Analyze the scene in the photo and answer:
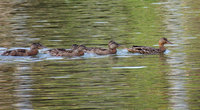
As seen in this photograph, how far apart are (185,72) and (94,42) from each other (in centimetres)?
619

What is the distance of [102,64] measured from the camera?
16.9 metres

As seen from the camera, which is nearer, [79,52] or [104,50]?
[79,52]

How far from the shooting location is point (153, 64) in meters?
16.8

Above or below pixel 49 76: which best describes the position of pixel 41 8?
below

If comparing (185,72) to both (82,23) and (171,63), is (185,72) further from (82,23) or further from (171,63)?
(82,23)

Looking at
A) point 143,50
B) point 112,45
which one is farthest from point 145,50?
point 112,45

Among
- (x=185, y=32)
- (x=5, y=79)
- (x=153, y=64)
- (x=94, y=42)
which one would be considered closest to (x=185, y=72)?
(x=153, y=64)

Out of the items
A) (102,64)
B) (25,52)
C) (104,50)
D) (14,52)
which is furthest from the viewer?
(104,50)

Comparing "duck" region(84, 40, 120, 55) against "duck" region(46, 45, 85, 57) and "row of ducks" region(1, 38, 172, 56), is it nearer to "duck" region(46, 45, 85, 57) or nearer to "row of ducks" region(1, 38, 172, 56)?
Result: "row of ducks" region(1, 38, 172, 56)

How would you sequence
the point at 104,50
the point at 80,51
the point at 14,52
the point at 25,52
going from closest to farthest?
the point at 14,52, the point at 80,51, the point at 25,52, the point at 104,50

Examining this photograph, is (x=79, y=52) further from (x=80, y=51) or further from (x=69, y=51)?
(x=69, y=51)

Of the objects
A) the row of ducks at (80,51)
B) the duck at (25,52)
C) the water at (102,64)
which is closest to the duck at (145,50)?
the row of ducks at (80,51)

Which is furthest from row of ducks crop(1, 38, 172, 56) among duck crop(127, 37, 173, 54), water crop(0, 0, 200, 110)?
water crop(0, 0, 200, 110)

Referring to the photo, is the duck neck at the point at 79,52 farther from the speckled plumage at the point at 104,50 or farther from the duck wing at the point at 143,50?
the duck wing at the point at 143,50
